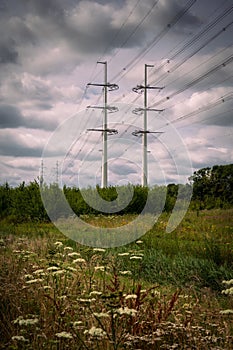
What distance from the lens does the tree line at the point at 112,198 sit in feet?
66.7

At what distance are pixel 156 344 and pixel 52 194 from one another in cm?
1639

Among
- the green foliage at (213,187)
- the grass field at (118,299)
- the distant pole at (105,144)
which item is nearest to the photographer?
the grass field at (118,299)

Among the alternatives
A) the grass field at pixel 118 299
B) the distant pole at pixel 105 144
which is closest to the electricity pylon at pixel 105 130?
the distant pole at pixel 105 144

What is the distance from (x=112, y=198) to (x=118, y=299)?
61.2 ft

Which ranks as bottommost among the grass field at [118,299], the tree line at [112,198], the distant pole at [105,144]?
the grass field at [118,299]

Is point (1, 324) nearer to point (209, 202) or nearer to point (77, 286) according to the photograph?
point (77, 286)

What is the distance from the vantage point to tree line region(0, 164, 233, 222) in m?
20.3

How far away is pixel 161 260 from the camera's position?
8422 mm

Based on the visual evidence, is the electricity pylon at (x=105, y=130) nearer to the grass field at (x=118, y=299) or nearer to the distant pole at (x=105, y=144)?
the distant pole at (x=105, y=144)

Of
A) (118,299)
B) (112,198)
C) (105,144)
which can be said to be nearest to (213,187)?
(112,198)

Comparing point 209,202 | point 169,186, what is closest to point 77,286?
point 209,202

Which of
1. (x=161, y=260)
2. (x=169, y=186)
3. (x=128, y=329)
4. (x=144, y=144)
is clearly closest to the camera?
(x=128, y=329)

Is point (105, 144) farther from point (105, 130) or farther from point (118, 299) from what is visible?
point (118, 299)

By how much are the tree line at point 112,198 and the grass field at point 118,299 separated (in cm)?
816
